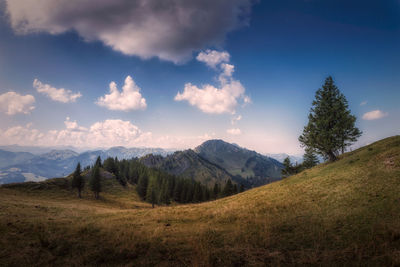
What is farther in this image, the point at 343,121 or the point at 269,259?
the point at 343,121

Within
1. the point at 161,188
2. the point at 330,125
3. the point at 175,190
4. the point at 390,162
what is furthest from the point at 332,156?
the point at 175,190

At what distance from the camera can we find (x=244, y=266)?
595cm

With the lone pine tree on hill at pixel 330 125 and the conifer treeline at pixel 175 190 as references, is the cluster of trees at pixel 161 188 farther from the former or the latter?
the lone pine tree on hill at pixel 330 125

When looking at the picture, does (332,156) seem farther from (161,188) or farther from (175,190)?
(175,190)

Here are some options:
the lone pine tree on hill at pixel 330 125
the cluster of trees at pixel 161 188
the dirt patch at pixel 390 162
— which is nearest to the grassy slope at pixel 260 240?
the dirt patch at pixel 390 162

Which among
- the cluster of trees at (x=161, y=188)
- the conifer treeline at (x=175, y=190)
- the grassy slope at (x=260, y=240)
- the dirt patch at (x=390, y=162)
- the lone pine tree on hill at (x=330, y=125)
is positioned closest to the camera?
the grassy slope at (x=260, y=240)

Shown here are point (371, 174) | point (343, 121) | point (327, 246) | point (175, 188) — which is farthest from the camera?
point (175, 188)

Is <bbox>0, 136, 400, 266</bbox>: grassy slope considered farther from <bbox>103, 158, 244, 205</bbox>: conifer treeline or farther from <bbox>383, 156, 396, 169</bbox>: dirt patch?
<bbox>103, 158, 244, 205</bbox>: conifer treeline

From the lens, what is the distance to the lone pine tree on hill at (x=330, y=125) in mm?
26359

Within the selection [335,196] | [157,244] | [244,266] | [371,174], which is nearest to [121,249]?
[157,244]

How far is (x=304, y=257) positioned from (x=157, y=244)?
665cm

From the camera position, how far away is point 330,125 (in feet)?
89.9

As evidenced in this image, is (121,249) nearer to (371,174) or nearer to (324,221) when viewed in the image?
(324,221)

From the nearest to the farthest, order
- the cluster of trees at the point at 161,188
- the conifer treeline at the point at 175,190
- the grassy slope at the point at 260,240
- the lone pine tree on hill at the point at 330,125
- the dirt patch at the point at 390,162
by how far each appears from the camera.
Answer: the grassy slope at the point at 260,240 < the dirt patch at the point at 390,162 < the lone pine tree on hill at the point at 330,125 < the cluster of trees at the point at 161,188 < the conifer treeline at the point at 175,190
